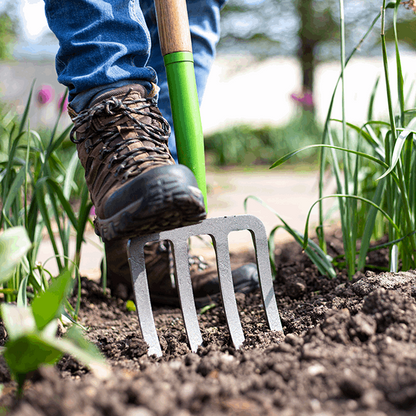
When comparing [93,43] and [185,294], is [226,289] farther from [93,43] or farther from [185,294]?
[93,43]

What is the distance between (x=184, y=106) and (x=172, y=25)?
0.21 metres

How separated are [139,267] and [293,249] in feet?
4.00

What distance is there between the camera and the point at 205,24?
4.79ft

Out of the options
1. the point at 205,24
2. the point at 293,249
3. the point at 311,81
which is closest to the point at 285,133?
the point at 311,81

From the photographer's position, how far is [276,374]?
58 cm

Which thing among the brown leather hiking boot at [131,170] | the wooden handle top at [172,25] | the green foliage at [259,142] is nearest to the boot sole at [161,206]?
the brown leather hiking boot at [131,170]

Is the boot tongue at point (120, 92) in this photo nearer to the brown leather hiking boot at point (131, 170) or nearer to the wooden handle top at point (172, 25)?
the brown leather hiking boot at point (131, 170)

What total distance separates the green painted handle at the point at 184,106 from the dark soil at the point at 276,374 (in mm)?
486

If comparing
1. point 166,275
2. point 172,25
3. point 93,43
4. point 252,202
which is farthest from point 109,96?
point 252,202

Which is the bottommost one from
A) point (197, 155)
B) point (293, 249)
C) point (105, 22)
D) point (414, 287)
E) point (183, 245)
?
point (293, 249)

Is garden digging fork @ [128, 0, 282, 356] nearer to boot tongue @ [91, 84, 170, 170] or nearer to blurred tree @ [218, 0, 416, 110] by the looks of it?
boot tongue @ [91, 84, 170, 170]

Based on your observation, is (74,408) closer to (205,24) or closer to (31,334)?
(31,334)

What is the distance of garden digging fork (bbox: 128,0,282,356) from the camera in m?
0.95

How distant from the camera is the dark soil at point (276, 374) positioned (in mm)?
475
